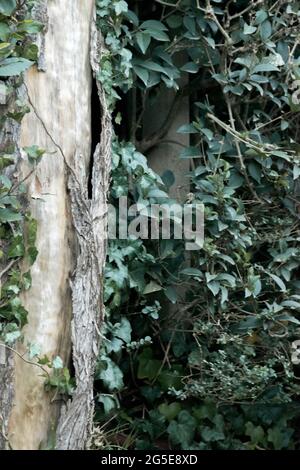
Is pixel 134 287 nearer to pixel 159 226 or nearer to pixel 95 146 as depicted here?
pixel 159 226

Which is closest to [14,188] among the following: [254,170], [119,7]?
[119,7]

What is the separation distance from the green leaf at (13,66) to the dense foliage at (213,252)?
0.71 metres

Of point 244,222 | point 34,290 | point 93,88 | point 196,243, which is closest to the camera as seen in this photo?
point 34,290

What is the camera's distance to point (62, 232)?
2861 millimetres

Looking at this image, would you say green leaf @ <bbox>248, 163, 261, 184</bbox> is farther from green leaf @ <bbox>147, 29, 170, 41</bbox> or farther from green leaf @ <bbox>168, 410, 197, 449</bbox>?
green leaf @ <bbox>168, 410, 197, 449</bbox>

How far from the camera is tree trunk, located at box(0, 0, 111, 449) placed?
2.78 metres

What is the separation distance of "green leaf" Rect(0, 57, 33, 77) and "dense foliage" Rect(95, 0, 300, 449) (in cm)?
71

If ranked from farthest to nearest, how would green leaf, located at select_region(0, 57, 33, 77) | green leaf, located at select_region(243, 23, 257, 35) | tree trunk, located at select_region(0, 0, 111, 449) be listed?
green leaf, located at select_region(243, 23, 257, 35)
tree trunk, located at select_region(0, 0, 111, 449)
green leaf, located at select_region(0, 57, 33, 77)

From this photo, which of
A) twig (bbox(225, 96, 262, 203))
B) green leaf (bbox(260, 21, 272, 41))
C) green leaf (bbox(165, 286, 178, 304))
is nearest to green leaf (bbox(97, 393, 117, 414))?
green leaf (bbox(165, 286, 178, 304))

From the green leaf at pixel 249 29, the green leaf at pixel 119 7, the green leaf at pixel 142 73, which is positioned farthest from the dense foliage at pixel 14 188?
the green leaf at pixel 249 29

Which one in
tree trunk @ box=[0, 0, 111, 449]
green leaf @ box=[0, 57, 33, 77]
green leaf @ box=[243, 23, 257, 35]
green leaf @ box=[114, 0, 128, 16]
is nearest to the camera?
green leaf @ box=[0, 57, 33, 77]

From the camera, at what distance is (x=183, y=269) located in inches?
141
